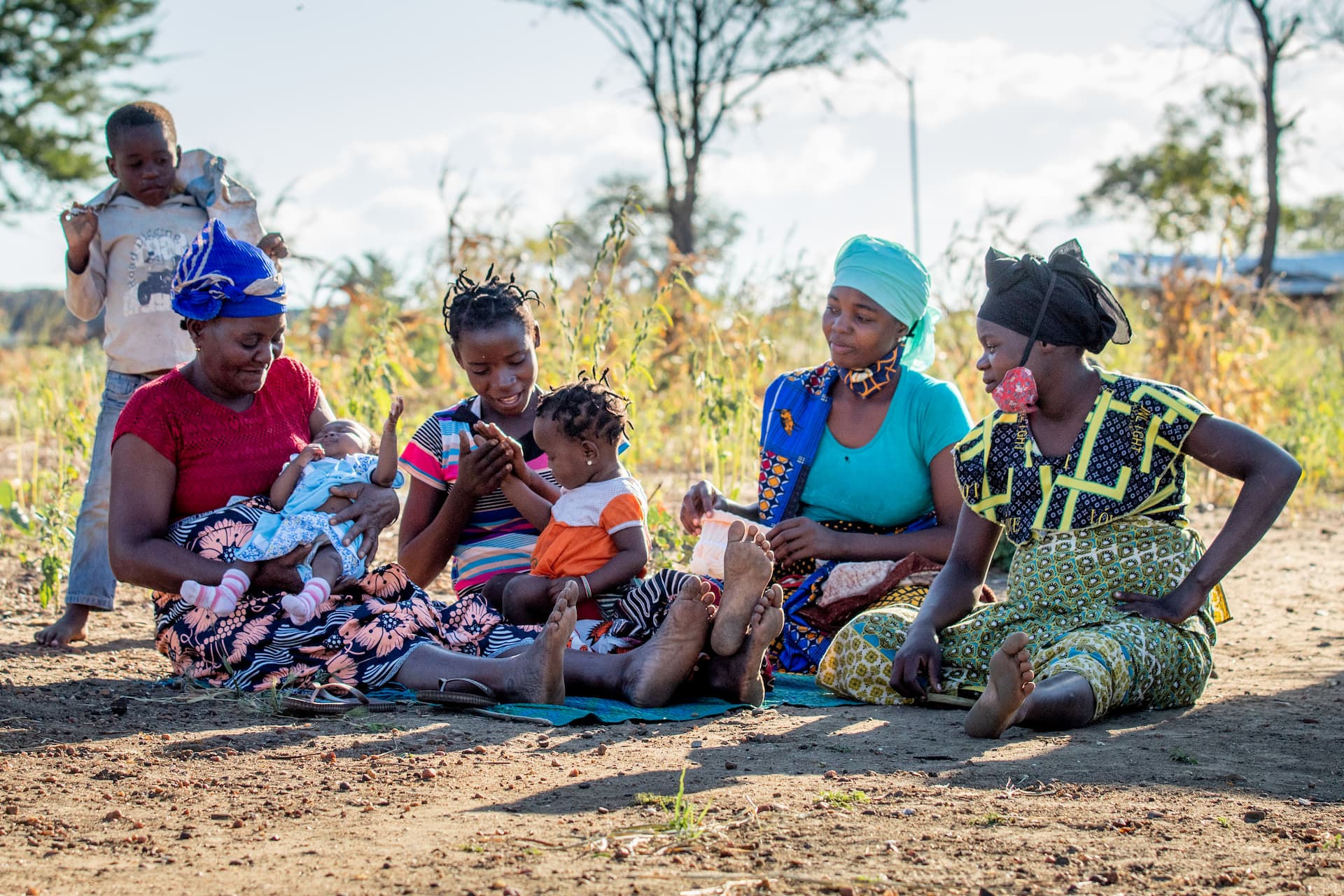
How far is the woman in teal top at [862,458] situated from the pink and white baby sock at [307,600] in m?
1.15

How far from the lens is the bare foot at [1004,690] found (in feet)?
8.68

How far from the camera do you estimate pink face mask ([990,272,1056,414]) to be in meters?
3.21

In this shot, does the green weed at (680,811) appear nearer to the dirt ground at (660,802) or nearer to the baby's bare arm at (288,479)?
the dirt ground at (660,802)

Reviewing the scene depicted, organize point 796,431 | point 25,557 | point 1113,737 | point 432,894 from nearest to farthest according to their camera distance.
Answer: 1. point 432,894
2. point 1113,737
3. point 796,431
4. point 25,557

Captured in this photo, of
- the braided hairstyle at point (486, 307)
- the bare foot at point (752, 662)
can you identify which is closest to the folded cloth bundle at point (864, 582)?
the bare foot at point (752, 662)

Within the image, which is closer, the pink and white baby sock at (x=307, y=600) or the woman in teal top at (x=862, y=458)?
the pink and white baby sock at (x=307, y=600)

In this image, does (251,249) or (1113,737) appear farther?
(251,249)

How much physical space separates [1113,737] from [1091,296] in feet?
3.70

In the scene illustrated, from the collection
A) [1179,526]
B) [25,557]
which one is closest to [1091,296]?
[1179,526]

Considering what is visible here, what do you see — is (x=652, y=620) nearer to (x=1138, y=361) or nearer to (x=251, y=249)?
(x=251, y=249)

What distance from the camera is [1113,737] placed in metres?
2.93

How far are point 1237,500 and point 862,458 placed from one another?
1137 mm

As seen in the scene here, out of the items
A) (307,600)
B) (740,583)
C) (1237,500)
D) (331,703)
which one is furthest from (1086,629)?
(307,600)

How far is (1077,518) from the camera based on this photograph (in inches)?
129
